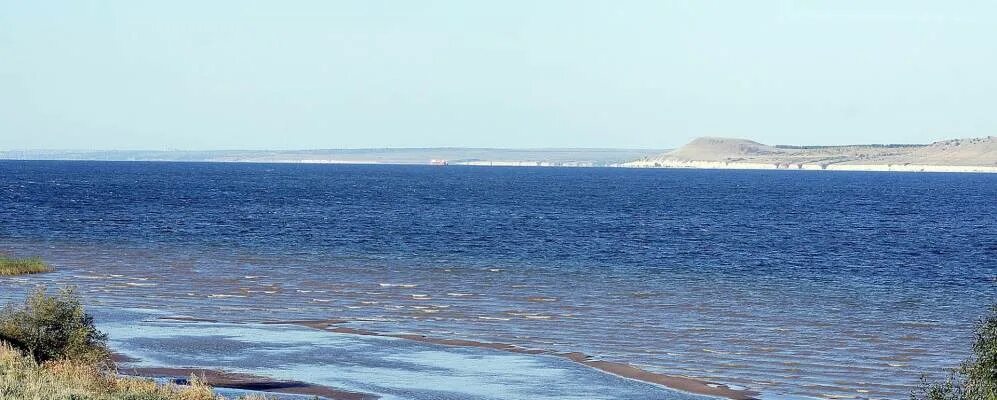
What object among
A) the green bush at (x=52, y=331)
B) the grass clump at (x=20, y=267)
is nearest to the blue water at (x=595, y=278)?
the grass clump at (x=20, y=267)

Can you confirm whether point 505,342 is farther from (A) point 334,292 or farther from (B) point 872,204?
(B) point 872,204

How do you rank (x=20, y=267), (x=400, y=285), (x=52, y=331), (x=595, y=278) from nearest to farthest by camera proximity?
(x=52, y=331)
(x=400, y=285)
(x=20, y=267)
(x=595, y=278)

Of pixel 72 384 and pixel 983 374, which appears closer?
pixel 983 374

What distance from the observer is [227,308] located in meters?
32.2

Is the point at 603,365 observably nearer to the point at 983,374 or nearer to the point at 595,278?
the point at 983,374

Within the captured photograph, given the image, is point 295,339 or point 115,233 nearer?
point 295,339

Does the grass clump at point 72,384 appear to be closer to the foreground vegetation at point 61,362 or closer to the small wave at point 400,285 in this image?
the foreground vegetation at point 61,362

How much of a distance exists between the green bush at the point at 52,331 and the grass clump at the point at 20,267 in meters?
20.7

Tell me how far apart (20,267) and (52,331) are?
73.0 ft

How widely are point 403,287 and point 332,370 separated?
1585 cm

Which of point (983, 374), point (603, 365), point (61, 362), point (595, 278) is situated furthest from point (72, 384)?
point (595, 278)

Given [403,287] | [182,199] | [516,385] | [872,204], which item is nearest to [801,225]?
[872,204]

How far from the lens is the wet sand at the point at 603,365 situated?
21516 mm

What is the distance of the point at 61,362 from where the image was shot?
19.4 metres
